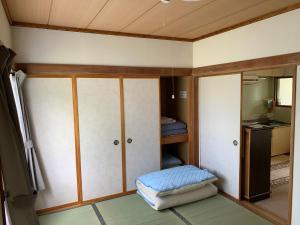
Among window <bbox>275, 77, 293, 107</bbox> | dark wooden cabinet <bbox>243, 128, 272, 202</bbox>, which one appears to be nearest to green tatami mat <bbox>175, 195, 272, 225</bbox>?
dark wooden cabinet <bbox>243, 128, 272, 202</bbox>

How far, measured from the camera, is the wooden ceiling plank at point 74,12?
2100 mm

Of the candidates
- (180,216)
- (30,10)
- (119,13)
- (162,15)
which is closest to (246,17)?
(162,15)

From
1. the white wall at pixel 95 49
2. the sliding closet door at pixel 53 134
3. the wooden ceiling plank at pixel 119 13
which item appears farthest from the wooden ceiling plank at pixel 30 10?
the sliding closet door at pixel 53 134

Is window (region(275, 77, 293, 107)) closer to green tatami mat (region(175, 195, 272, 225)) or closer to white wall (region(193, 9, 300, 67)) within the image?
white wall (region(193, 9, 300, 67))

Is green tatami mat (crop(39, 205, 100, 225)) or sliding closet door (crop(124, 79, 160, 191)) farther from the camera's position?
sliding closet door (crop(124, 79, 160, 191))

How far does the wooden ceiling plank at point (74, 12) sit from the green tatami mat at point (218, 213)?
96.6 inches

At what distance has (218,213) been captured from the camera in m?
2.83

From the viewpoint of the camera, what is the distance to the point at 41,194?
2.88m

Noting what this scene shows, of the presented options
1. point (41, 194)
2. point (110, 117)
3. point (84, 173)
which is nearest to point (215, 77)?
point (110, 117)

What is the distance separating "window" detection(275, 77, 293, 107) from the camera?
201 inches

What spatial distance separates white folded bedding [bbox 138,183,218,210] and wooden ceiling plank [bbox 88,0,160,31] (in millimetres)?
2115

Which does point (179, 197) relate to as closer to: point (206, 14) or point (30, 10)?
point (206, 14)

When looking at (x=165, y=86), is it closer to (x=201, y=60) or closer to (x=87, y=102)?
(x=201, y=60)

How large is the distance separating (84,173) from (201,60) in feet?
7.59
